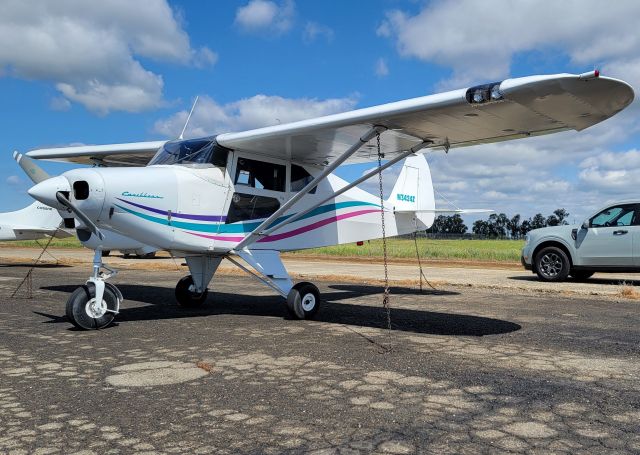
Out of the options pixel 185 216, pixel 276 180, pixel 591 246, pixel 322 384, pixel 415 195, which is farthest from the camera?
pixel 591 246

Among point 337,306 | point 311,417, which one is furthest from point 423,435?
point 337,306

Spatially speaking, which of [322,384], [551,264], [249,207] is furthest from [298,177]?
[551,264]

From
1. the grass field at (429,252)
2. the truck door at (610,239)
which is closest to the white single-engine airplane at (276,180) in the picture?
the truck door at (610,239)

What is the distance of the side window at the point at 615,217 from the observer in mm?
13891

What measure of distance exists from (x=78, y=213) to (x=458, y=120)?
520 cm

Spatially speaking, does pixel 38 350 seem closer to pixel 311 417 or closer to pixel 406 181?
pixel 311 417

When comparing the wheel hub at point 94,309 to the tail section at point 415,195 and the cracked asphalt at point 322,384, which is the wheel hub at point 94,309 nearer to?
the cracked asphalt at point 322,384

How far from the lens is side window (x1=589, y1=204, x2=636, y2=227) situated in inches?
547

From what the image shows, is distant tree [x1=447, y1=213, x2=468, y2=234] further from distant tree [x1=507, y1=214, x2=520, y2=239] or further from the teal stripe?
the teal stripe

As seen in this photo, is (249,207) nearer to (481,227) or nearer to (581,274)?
(581,274)

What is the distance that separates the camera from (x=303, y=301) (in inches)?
336

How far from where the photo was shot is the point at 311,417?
371 cm

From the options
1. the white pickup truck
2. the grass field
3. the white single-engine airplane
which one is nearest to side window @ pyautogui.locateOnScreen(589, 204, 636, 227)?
the white pickup truck

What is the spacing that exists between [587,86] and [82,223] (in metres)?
6.44
